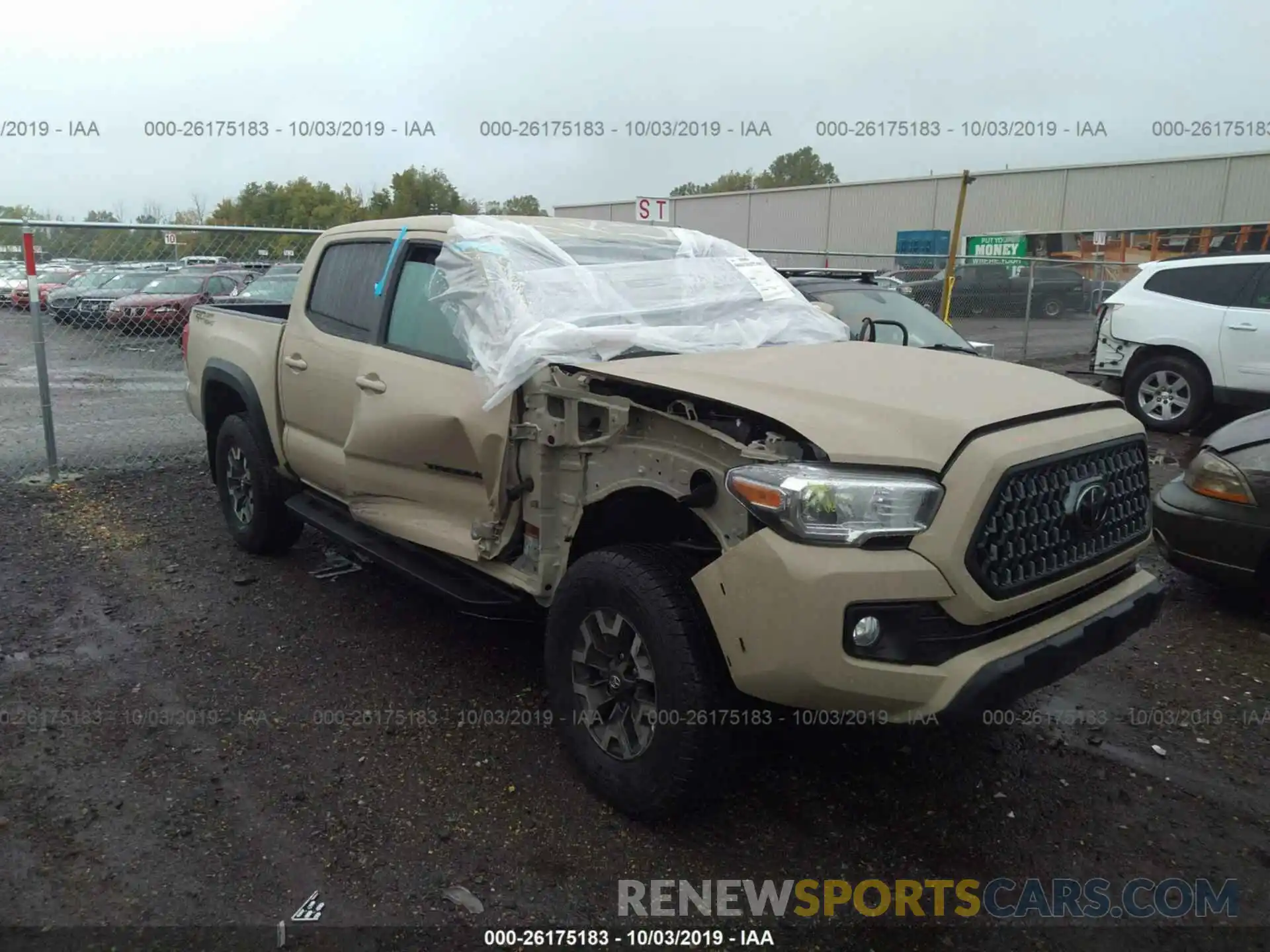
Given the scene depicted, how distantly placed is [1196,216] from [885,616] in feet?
111

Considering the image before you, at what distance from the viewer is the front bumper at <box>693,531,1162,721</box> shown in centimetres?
247

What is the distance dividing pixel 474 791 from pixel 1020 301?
15.7 m

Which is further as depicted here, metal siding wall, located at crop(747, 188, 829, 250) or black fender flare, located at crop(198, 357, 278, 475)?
metal siding wall, located at crop(747, 188, 829, 250)

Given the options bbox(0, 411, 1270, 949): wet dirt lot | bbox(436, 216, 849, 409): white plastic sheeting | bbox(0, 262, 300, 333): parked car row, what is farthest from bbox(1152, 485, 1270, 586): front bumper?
bbox(0, 262, 300, 333): parked car row

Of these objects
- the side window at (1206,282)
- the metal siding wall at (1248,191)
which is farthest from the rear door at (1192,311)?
the metal siding wall at (1248,191)

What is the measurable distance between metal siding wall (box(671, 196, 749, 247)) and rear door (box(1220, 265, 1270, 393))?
3405 centimetres

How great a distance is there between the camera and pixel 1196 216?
98.7 ft

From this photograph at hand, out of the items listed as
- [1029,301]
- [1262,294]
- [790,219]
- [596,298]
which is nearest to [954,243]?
[1262,294]

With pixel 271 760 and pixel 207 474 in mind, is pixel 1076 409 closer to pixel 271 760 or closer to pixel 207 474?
pixel 271 760

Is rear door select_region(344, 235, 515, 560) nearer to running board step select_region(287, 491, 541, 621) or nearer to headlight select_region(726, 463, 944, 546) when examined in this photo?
running board step select_region(287, 491, 541, 621)

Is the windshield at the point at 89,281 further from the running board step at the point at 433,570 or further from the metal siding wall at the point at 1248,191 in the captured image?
the metal siding wall at the point at 1248,191

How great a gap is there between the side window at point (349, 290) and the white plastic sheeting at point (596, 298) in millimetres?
561

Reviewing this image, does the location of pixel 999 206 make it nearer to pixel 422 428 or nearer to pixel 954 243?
pixel 954 243

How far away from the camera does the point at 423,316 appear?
158 inches
